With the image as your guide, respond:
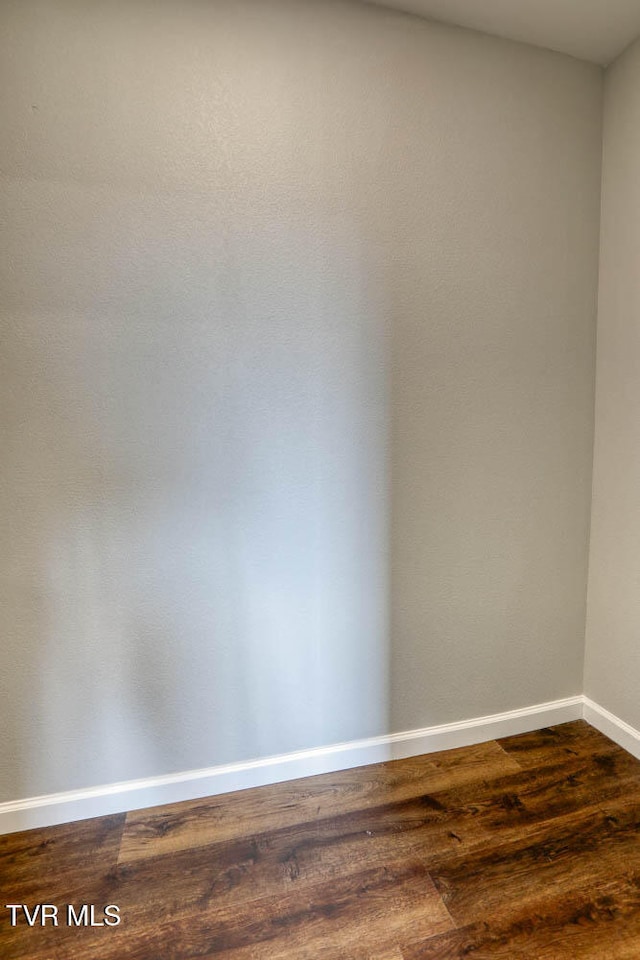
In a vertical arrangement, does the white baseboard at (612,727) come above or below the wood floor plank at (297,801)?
above

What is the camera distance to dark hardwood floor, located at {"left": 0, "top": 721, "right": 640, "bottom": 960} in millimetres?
1157

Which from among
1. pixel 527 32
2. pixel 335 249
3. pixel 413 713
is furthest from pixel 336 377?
pixel 527 32

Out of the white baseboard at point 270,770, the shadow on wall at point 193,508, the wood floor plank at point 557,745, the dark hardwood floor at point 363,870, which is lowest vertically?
the dark hardwood floor at point 363,870

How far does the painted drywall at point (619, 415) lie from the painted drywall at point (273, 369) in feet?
0.25

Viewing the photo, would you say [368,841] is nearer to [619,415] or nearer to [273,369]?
[273,369]

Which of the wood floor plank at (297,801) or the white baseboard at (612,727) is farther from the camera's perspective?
the white baseboard at (612,727)

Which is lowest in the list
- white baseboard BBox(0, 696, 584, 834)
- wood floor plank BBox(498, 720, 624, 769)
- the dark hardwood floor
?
the dark hardwood floor

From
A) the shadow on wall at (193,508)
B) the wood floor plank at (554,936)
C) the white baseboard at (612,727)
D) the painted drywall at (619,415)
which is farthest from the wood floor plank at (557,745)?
the shadow on wall at (193,508)

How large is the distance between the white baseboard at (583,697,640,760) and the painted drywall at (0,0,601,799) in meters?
0.41

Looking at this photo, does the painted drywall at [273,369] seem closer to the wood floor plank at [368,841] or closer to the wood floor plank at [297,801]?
the wood floor plank at [297,801]

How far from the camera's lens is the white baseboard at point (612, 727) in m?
1.80

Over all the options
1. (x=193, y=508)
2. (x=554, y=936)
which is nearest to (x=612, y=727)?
(x=554, y=936)

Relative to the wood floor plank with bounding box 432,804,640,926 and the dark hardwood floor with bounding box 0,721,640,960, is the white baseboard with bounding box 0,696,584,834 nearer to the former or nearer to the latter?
the dark hardwood floor with bounding box 0,721,640,960

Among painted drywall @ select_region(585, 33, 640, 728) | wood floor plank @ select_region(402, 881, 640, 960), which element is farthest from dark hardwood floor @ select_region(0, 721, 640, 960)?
painted drywall @ select_region(585, 33, 640, 728)
